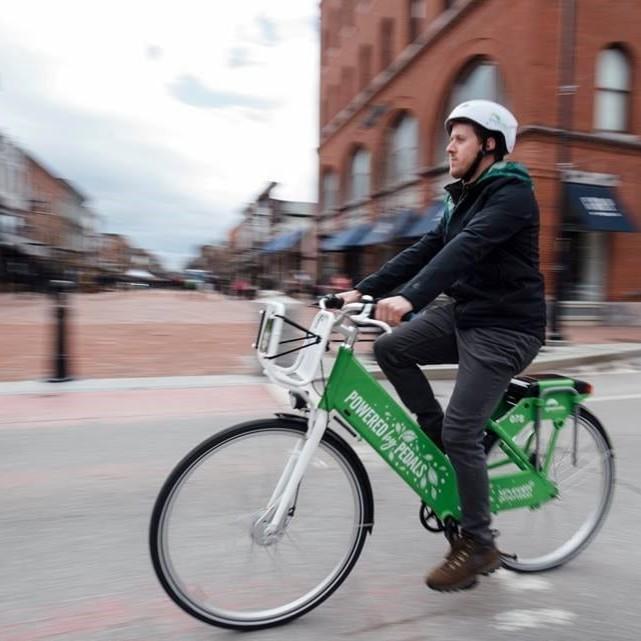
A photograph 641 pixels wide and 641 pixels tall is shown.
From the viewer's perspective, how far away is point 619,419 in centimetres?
626

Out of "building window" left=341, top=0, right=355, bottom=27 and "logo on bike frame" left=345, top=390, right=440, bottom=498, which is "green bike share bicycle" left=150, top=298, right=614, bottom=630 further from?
"building window" left=341, top=0, right=355, bottom=27

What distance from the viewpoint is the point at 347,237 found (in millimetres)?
27359

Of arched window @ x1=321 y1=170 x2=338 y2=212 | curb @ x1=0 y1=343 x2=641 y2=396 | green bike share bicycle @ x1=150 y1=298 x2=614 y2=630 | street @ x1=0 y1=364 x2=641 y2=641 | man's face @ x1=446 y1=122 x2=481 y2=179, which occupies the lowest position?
street @ x1=0 y1=364 x2=641 y2=641

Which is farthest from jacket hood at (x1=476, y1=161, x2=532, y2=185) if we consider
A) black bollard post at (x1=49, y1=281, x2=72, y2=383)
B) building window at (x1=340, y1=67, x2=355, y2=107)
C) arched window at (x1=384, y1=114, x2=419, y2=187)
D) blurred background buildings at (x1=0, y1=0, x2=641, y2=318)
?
building window at (x1=340, y1=67, x2=355, y2=107)

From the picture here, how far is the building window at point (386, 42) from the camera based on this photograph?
26.1m

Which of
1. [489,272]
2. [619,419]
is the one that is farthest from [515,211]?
[619,419]

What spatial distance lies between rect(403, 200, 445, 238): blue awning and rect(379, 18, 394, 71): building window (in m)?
9.53

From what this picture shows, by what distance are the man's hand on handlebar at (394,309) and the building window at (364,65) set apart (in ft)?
93.8

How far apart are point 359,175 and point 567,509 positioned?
92.9 feet

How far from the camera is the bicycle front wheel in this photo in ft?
7.64

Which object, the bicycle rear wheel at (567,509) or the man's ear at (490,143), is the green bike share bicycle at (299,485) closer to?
the bicycle rear wheel at (567,509)

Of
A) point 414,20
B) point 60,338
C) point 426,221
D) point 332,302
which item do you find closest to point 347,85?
point 414,20

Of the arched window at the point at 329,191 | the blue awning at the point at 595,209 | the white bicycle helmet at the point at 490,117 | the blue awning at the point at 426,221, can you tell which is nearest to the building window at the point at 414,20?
the blue awning at the point at 426,221

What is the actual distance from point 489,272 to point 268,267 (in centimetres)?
5101
